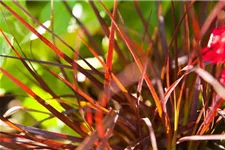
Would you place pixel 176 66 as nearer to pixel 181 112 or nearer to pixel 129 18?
pixel 181 112

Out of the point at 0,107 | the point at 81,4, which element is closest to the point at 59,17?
the point at 81,4

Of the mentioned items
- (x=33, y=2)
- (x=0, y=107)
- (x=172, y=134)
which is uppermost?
(x=33, y=2)

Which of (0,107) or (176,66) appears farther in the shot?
(0,107)

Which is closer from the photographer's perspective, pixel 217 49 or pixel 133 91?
pixel 217 49

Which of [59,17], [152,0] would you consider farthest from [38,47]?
[152,0]

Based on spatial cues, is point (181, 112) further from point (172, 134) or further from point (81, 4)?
point (81, 4)

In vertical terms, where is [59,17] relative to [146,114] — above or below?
above

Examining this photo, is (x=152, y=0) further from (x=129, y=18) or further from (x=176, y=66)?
(x=176, y=66)

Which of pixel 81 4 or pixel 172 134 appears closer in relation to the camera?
pixel 172 134

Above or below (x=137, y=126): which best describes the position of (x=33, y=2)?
above
